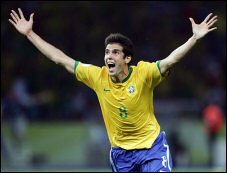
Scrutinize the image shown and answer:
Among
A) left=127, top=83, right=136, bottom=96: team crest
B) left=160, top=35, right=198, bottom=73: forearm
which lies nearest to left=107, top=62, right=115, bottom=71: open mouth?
left=127, top=83, right=136, bottom=96: team crest

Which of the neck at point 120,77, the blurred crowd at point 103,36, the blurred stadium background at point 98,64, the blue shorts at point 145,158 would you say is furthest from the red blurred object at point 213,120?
the neck at point 120,77

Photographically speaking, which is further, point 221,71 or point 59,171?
point 221,71

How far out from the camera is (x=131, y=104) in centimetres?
659

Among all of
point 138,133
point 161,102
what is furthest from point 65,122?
point 138,133

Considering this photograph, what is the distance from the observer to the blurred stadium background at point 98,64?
13.2 meters

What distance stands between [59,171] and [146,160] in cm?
590

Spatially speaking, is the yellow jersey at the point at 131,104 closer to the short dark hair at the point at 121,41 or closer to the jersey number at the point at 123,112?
the jersey number at the point at 123,112

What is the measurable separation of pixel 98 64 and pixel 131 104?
7.29 m

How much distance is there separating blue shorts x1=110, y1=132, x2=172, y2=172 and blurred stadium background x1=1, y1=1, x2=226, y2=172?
5.89 metres

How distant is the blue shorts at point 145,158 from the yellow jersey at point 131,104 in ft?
0.21

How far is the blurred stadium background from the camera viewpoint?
13.2 meters

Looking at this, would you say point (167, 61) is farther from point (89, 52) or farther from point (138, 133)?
point (89, 52)

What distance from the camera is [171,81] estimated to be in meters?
14.6

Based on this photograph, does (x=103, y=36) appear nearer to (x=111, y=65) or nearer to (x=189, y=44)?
(x=111, y=65)
